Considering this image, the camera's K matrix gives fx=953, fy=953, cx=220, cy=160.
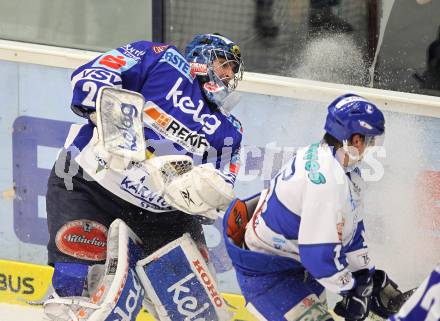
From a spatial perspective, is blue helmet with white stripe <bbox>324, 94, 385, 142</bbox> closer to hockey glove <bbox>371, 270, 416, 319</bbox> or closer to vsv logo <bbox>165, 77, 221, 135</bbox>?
hockey glove <bbox>371, 270, 416, 319</bbox>

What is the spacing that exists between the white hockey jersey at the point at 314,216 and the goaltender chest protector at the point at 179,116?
519 mm

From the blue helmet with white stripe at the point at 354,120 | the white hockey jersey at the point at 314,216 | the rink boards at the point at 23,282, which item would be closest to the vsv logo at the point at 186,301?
the white hockey jersey at the point at 314,216

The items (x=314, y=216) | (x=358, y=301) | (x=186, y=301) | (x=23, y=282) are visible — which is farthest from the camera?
(x=23, y=282)

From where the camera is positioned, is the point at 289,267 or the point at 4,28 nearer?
the point at 289,267

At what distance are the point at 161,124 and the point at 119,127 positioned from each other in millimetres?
343

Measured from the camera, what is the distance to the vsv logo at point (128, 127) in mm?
3279

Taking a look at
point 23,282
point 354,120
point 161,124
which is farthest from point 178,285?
point 23,282

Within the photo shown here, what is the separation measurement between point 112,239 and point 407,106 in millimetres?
1527

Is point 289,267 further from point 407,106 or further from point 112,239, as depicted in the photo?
point 407,106

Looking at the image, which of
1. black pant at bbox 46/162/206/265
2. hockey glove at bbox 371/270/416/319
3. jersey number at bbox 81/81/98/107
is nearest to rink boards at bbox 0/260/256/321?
black pant at bbox 46/162/206/265

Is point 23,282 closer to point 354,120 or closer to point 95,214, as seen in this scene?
Answer: point 95,214

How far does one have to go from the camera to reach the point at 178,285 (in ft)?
11.7

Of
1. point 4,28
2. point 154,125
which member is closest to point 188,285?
point 154,125

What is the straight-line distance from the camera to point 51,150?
4648mm
